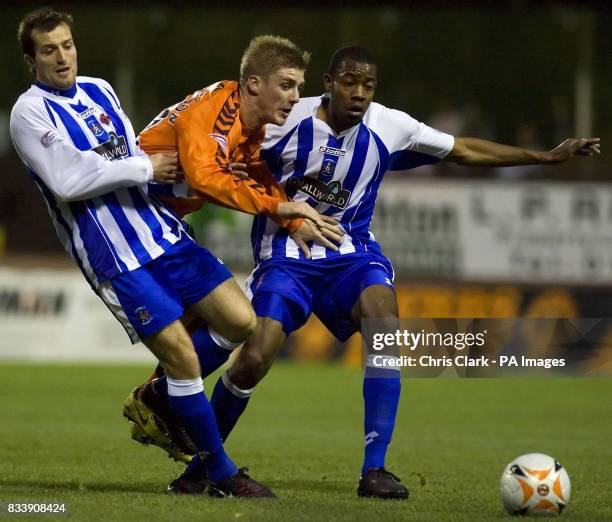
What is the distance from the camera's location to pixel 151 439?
6422mm

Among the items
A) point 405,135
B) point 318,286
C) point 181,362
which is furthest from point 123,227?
point 405,135

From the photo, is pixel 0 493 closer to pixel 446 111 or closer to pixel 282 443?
pixel 282 443

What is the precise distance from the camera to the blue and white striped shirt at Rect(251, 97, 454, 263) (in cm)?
662

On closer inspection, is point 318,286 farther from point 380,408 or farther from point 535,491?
point 535,491

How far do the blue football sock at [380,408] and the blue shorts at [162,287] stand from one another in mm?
939

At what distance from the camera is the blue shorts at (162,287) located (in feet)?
19.0

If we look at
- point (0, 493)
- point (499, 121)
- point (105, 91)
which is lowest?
point (0, 493)

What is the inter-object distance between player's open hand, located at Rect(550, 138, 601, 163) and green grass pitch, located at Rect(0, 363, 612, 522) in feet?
5.77

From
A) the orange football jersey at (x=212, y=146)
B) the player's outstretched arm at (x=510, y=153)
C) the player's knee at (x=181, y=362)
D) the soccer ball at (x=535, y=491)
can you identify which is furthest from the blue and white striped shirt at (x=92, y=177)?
the soccer ball at (x=535, y=491)

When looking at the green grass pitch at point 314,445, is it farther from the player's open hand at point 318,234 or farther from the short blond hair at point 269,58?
the short blond hair at point 269,58

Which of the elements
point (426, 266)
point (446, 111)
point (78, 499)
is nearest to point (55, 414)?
point (78, 499)

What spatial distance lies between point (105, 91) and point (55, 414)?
472cm

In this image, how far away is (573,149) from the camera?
671 cm

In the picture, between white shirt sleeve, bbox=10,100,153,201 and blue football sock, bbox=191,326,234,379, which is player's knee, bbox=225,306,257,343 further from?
white shirt sleeve, bbox=10,100,153,201
